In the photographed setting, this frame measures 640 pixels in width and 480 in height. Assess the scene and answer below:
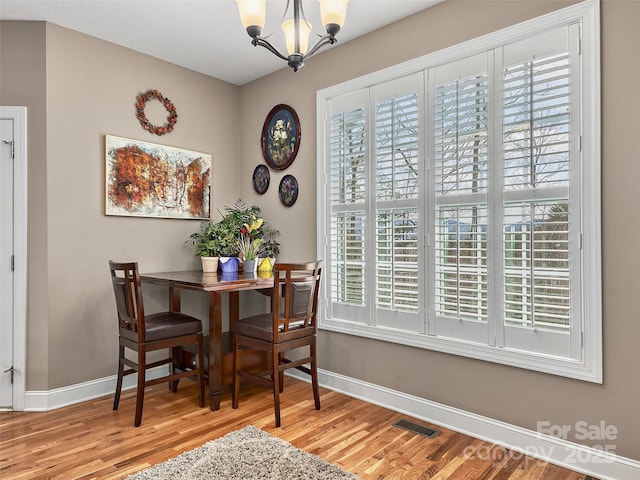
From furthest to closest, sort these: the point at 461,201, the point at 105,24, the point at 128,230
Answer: the point at 128,230 < the point at 105,24 < the point at 461,201

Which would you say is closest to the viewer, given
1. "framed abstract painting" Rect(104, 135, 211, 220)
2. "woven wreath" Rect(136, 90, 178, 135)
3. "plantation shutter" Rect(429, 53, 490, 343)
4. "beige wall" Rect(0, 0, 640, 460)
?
"beige wall" Rect(0, 0, 640, 460)

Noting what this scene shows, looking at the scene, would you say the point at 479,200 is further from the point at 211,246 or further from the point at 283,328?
the point at 211,246

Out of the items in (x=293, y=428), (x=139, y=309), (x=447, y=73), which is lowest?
(x=293, y=428)

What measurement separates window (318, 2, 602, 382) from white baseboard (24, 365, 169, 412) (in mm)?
1766

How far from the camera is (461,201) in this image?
2578 millimetres

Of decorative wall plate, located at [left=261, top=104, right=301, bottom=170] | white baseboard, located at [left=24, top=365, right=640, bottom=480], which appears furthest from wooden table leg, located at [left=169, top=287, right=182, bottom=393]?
decorative wall plate, located at [left=261, top=104, right=301, bottom=170]

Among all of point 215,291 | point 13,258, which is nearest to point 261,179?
point 215,291

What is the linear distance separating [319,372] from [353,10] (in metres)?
2.72

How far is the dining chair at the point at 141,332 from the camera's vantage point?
8.62 ft

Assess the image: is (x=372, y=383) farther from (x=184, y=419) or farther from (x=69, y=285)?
(x=69, y=285)

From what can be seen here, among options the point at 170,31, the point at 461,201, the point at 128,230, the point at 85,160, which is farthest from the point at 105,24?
the point at 461,201

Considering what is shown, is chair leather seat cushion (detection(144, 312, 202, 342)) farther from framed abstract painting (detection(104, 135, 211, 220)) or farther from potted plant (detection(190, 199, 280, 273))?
framed abstract painting (detection(104, 135, 211, 220))

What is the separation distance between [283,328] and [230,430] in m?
0.70

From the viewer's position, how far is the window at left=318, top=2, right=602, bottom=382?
214 cm
